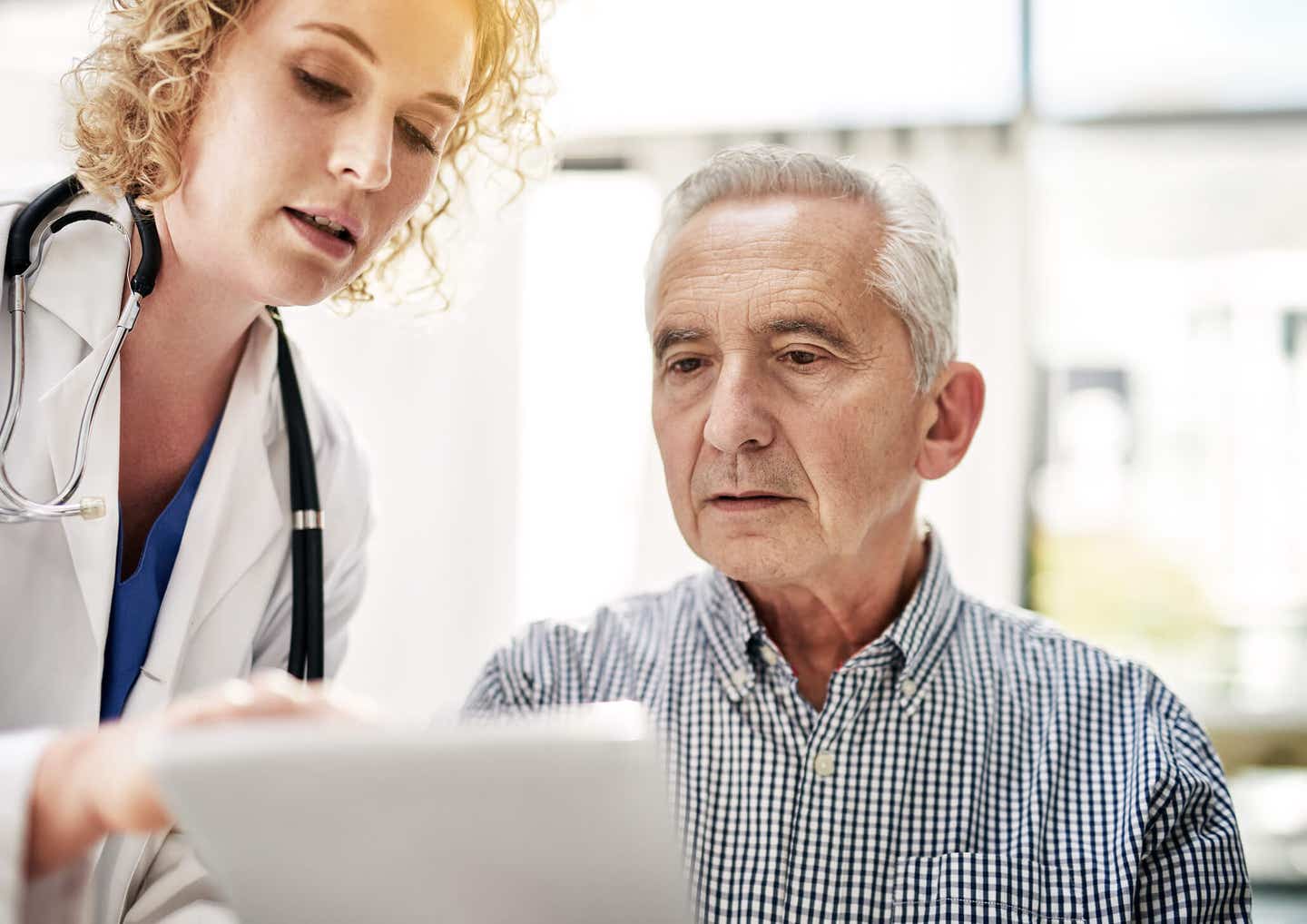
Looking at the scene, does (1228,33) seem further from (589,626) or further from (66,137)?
(66,137)

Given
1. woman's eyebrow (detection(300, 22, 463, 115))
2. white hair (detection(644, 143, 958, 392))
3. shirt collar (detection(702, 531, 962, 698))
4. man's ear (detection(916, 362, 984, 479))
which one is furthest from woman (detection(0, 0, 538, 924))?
man's ear (detection(916, 362, 984, 479))

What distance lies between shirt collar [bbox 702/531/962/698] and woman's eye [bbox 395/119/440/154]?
66cm

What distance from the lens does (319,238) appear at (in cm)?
118

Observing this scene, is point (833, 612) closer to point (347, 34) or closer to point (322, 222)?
point (322, 222)

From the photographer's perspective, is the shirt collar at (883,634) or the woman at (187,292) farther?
the shirt collar at (883,634)

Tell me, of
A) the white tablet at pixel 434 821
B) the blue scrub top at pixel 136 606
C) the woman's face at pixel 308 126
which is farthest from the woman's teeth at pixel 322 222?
the white tablet at pixel 434 821

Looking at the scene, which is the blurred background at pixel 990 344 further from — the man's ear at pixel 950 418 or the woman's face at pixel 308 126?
the woman's face at pixel 308 126

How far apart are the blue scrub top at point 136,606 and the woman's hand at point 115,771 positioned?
52 centimetres

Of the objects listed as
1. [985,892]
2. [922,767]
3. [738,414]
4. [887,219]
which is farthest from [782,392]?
[985,892]

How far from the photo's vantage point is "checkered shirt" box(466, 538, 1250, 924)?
1315mm

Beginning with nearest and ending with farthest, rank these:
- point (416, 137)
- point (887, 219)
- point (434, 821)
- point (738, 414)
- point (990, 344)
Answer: point (434, 821), point (416, 137), point (738, 414), point (887, 219), point (990, 344)

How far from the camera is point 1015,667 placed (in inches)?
59.3

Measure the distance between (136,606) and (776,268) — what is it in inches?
32.7

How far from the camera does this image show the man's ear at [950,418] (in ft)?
5.05
